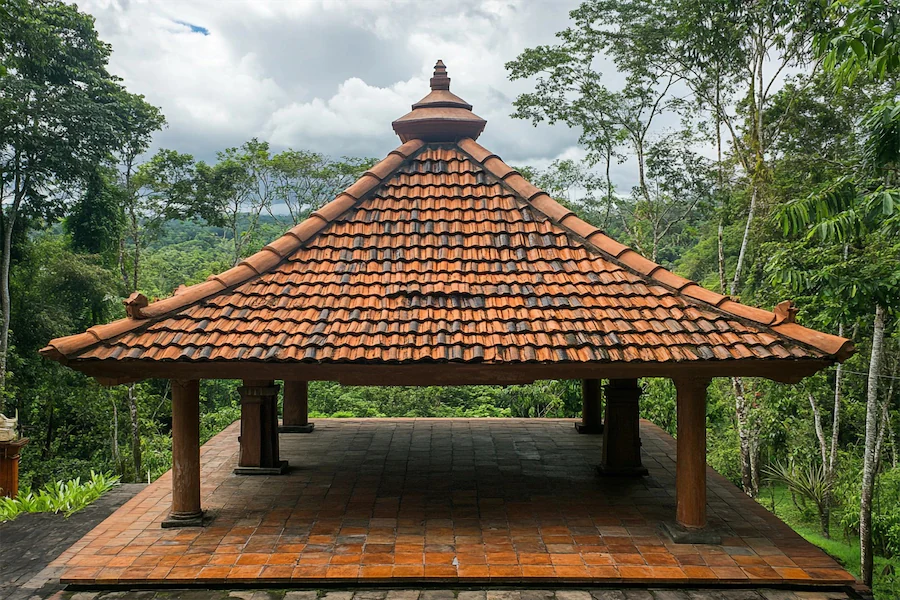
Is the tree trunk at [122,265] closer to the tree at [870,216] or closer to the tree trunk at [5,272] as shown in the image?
the tree trunk at [5,272]

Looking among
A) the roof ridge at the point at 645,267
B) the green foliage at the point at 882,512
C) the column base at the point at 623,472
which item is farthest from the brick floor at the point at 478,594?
the green foliage at the point at 882,512

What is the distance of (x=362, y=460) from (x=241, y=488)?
140cm

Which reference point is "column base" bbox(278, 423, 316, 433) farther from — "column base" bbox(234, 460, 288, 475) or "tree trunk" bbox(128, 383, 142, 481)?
"tree trunk" bbox(128, 383, 142, 481)

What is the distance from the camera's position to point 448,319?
475 cm

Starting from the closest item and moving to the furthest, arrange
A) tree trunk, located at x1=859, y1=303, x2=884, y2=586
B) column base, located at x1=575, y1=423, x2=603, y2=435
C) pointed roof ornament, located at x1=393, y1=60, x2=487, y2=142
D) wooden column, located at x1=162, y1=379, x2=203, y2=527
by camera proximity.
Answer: wooden column, located at x1=162, y1=379, x2=203, y2=527 → pointed roof ornament, located at x1=393, y1=60, x2=487, y2=142 → tree trunk, located at x1=859, y1=303, x2=884, y2=586 → column base, located at x1=575, y1=423, x2=603, y2=435

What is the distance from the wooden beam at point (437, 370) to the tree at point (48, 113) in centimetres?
1003

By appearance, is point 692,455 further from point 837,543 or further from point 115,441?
point 115,441

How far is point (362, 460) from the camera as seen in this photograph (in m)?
6.87

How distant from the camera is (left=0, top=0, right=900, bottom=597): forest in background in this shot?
8.91 m

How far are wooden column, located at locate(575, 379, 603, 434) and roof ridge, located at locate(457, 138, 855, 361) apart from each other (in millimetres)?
3002

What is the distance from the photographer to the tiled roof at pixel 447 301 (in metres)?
4.40

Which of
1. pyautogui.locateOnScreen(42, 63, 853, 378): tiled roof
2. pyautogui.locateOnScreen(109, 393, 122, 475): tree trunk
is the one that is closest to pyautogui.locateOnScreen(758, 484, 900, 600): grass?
pyautogui.locateOnScreen(42, 63, 853, 378): tiled roof

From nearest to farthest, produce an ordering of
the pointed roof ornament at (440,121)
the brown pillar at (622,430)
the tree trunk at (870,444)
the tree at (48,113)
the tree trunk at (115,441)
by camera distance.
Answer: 1. the brown pillar at (622,430)
2. the pointed roof ornament at (440,121)
3. the tree trunk at (870,444)
4. the tree at (48,113)
5. the tree trunk at (115,441)

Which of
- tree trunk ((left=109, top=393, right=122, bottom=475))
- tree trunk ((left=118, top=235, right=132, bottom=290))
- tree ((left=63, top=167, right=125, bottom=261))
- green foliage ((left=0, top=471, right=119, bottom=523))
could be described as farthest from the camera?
tree trunk ((left=118, top=235, right=132, bottom=290))
